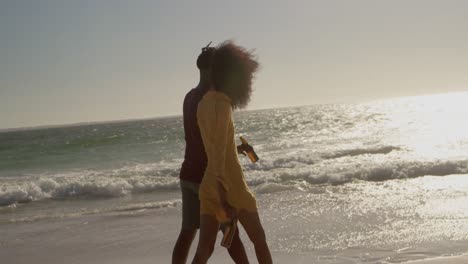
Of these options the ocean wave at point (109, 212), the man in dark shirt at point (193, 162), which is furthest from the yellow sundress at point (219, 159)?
the ocean wave at point (109, 212)

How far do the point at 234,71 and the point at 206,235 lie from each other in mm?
883

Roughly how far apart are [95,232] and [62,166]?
15573mm

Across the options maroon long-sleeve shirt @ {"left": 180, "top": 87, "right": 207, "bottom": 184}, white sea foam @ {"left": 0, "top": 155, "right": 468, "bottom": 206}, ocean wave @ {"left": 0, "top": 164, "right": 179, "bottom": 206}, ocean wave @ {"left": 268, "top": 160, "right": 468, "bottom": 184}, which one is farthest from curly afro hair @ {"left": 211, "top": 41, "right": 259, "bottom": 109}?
ocean wave @ {"left": 0, "top": 164, "right": 179, "bottom": 206}

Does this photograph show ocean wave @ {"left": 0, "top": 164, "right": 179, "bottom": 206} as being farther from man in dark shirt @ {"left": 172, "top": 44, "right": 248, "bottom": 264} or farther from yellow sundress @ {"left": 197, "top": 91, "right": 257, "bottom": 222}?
yellow sundress @ {"left": 197, "top": 91, "right": 257, "bottom": 222}

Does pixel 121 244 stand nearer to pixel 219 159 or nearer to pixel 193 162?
pixel 193 162

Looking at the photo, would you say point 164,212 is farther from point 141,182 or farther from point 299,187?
point 141,182

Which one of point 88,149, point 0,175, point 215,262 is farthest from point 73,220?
point 88,149

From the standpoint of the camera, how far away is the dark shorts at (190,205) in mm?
3355

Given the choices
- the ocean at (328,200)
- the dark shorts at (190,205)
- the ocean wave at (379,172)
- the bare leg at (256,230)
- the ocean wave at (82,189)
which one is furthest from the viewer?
the ocean wave at (82,189)

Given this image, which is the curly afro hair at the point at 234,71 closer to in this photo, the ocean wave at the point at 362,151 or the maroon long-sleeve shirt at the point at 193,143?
the maroon long-sleeve shirt at the point at 193,143

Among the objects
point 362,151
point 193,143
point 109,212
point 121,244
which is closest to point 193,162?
point 193,143

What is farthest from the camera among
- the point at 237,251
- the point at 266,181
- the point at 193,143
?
the point at 266,181

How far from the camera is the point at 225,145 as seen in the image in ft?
9.57

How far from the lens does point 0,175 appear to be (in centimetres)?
2091
